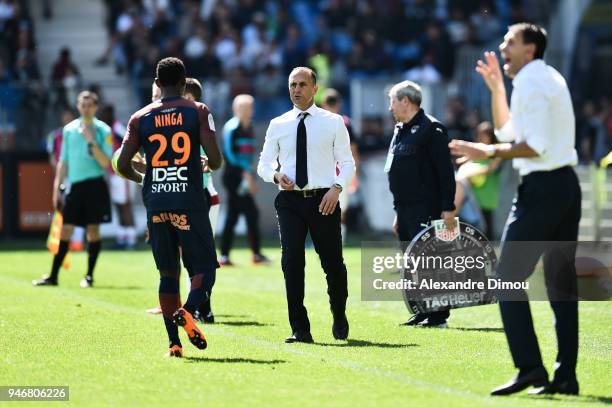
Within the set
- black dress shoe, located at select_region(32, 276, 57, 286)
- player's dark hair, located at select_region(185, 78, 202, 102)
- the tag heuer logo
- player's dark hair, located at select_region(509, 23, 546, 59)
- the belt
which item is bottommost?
black dress shoe, located at select_region(32, 276, 57, 286)

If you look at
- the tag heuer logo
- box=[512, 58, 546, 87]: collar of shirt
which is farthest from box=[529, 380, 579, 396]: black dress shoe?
the tag heuer logo

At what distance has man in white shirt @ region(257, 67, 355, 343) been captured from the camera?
34.0 feet

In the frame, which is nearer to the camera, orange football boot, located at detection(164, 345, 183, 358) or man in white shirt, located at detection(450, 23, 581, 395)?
man in white shirt, located at detection(450, 23, 581, 395)

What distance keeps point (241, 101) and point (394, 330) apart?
726 centimetres

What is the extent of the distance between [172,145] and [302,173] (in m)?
1.36

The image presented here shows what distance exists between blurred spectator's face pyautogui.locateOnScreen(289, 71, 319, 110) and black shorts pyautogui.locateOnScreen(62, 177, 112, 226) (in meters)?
Result: 5.53

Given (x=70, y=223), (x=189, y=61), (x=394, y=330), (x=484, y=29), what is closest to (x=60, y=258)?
(x=70, y=223)

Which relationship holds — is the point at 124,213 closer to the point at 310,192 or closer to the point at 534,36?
the point at 310,192

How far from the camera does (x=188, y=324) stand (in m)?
9.15

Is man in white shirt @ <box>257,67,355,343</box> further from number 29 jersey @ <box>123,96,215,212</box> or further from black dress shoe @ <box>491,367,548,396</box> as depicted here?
black dress shoe @ <box>491,367,548,396</box>

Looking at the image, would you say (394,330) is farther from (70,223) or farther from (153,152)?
(70,223)

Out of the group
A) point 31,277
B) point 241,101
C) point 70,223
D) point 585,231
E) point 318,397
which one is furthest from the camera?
point 585,231

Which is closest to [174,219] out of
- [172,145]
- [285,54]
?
[172,145]

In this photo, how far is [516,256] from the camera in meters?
8.04
